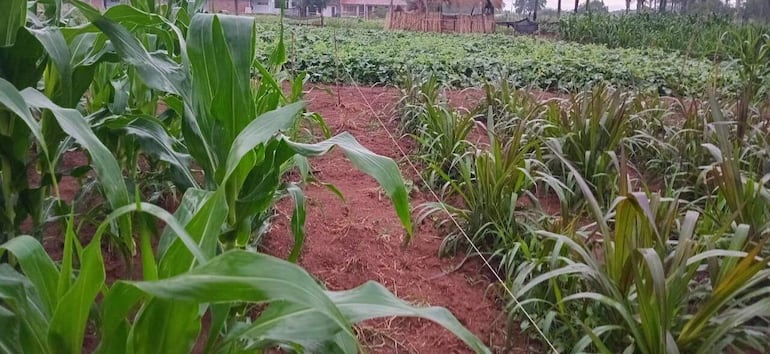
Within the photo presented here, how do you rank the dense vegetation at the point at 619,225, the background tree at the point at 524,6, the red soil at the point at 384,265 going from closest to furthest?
the dense vegetation at the point at 619,225, the red soil at the point at 384,265, the background tree at the point at 524,6

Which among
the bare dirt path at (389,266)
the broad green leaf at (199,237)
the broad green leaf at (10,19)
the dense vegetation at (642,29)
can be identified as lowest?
the bare dirt path at (389,266)

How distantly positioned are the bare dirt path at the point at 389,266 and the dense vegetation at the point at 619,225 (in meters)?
0.08

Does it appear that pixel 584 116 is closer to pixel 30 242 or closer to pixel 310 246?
pixel 310 246

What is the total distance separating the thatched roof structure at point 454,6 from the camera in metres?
13.6

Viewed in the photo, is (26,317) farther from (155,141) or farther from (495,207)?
(495,207)

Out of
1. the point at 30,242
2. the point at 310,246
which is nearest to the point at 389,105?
the point at 310,246

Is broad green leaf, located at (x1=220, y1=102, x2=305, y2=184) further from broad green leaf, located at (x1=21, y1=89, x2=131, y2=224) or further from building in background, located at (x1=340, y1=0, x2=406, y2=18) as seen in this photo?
building in background, located at (x1=340, y1=0, x2=406, y2=18)

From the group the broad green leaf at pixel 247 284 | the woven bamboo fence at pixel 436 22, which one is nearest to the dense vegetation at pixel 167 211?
the broad green leaf at pixel 247 284

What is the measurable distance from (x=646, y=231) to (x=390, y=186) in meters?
0.64

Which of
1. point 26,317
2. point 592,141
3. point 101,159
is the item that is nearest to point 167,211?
point 101,159

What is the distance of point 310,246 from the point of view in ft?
5.43

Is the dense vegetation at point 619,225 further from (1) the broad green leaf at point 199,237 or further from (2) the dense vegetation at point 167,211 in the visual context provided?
(1) the broad green leaf at point 199,237

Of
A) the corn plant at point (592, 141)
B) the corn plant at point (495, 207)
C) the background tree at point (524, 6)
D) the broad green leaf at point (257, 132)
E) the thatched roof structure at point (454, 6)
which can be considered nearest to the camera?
the broad green leaf at point (257, 132)

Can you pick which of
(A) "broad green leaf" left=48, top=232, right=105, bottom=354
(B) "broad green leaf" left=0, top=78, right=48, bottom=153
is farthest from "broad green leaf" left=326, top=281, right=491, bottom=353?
(B) "broad green leaf" left=0, top=78, right=48, bottom=153
